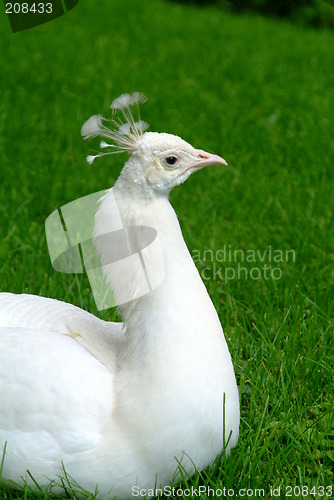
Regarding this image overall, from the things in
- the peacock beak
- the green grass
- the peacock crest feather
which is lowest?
the green grass

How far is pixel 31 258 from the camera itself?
3115 mm

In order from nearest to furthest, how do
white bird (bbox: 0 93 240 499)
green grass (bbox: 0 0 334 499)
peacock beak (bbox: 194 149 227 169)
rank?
white bird (bbox: 0 93 240 499) → peacock beak (bbox: 194 149 227 169) → green grass (bbox: 0 0 334 499)

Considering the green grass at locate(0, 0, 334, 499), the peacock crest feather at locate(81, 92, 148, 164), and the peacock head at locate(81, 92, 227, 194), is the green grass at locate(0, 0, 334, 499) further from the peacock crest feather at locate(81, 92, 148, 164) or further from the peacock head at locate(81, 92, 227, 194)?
the peacock crest feather at locate(81, 92, 148, 164)

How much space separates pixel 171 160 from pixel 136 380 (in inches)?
22.1

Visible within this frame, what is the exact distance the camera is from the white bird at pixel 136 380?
176 cm

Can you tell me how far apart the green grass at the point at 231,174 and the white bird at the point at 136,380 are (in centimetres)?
18

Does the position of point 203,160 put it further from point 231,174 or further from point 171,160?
point 231,174

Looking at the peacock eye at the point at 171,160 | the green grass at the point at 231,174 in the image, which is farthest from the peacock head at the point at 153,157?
the green grass at the point at 231,174

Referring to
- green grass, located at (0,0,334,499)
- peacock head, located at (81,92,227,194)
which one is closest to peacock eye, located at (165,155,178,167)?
peacock head, located at (81,92,227,194)

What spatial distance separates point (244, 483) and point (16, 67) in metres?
4.39

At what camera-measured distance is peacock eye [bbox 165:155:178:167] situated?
1.82 m

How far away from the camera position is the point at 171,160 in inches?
72.1

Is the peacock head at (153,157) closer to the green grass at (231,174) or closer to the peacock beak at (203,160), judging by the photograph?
the peacock beak at (203,160)

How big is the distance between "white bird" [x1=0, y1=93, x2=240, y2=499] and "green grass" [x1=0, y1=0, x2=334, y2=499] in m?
0.18
